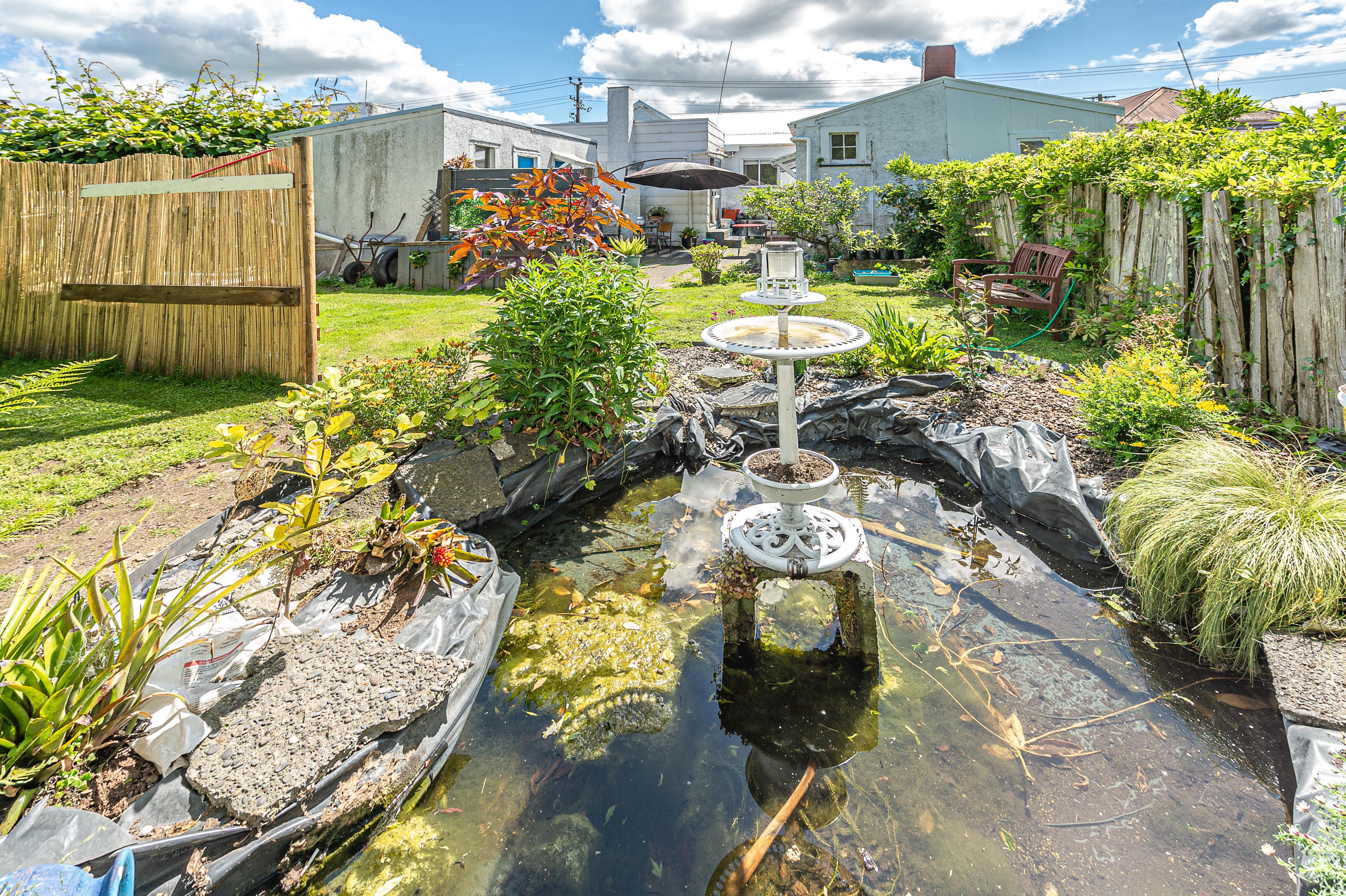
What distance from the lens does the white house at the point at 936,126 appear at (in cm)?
1423

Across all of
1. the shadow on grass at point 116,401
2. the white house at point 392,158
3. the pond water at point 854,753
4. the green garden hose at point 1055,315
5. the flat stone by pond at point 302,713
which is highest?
the white house at point 392,158

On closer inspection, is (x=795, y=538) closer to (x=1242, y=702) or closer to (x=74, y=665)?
(x=1242, y=702)

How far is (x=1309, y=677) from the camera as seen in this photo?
2006mm

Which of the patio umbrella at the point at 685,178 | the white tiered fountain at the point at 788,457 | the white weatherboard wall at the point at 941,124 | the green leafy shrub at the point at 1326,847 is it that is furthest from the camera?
the white weatherboard wall at the point at 941,124

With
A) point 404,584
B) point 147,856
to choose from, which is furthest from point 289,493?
point 147,856

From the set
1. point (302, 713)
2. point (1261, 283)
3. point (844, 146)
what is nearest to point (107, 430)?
point (302, 713)

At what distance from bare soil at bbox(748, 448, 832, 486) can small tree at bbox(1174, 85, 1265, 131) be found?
22.2 ft

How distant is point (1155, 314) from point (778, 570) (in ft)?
14.9

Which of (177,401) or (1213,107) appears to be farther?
(1213,107)

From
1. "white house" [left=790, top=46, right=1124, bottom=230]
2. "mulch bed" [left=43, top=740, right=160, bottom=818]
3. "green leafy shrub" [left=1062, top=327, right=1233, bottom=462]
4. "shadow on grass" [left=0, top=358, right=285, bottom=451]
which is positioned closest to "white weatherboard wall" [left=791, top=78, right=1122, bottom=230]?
"white house" [left=790, top=46, right=1124, bottom=230]

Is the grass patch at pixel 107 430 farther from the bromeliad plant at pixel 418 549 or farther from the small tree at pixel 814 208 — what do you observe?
the small tree at pixel 814 208

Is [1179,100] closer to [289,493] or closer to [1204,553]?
[1204,553]

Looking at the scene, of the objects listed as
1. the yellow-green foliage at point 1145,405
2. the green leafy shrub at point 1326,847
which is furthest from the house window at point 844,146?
the green leafy shrub at point 1326,847

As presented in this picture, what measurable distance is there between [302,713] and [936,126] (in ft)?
54.3
